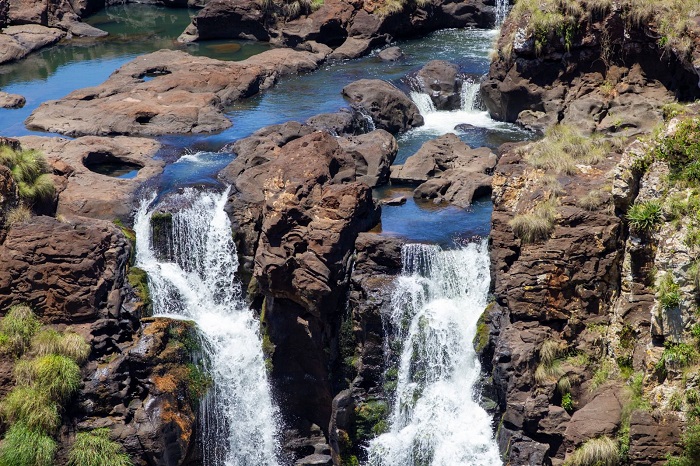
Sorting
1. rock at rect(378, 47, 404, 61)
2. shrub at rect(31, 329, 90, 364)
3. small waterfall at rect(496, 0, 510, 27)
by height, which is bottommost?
shrub at rect(31, 329, 90, 364)

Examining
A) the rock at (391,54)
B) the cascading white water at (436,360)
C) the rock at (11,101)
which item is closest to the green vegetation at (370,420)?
the cascading white water at (436,360)

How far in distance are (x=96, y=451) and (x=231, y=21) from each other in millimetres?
34000

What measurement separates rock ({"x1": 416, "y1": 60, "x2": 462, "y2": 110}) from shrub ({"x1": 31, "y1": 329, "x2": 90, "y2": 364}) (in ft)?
72.0

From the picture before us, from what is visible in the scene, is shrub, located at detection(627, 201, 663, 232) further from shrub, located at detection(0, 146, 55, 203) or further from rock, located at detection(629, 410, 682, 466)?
shrub, located at detection(0, 146, 55, 203)

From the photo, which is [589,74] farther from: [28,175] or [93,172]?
[28,175]

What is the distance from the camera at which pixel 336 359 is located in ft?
95.9

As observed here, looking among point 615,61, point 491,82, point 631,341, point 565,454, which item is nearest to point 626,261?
point 631,341

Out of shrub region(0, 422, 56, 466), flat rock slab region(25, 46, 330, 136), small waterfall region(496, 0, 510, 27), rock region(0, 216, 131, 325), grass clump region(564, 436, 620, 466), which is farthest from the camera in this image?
small waterfall region(496, 0, 510, 27)

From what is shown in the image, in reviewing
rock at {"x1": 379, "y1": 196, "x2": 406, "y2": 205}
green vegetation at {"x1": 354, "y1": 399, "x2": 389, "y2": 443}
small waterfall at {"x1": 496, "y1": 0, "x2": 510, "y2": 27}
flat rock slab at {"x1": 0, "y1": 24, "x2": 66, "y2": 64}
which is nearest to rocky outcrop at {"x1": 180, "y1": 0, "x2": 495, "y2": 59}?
small waterfall at {"x1": 496, "y1": 0, "x2": 510, "y2": 27}

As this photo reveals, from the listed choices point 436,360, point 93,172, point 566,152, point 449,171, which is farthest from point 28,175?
point 566,152

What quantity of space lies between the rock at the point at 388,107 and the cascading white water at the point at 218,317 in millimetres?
10403

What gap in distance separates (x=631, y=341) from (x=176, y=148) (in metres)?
21.1

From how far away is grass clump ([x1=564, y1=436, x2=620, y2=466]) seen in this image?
21.7m

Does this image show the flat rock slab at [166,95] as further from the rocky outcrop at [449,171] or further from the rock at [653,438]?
the rock at [653,438]
